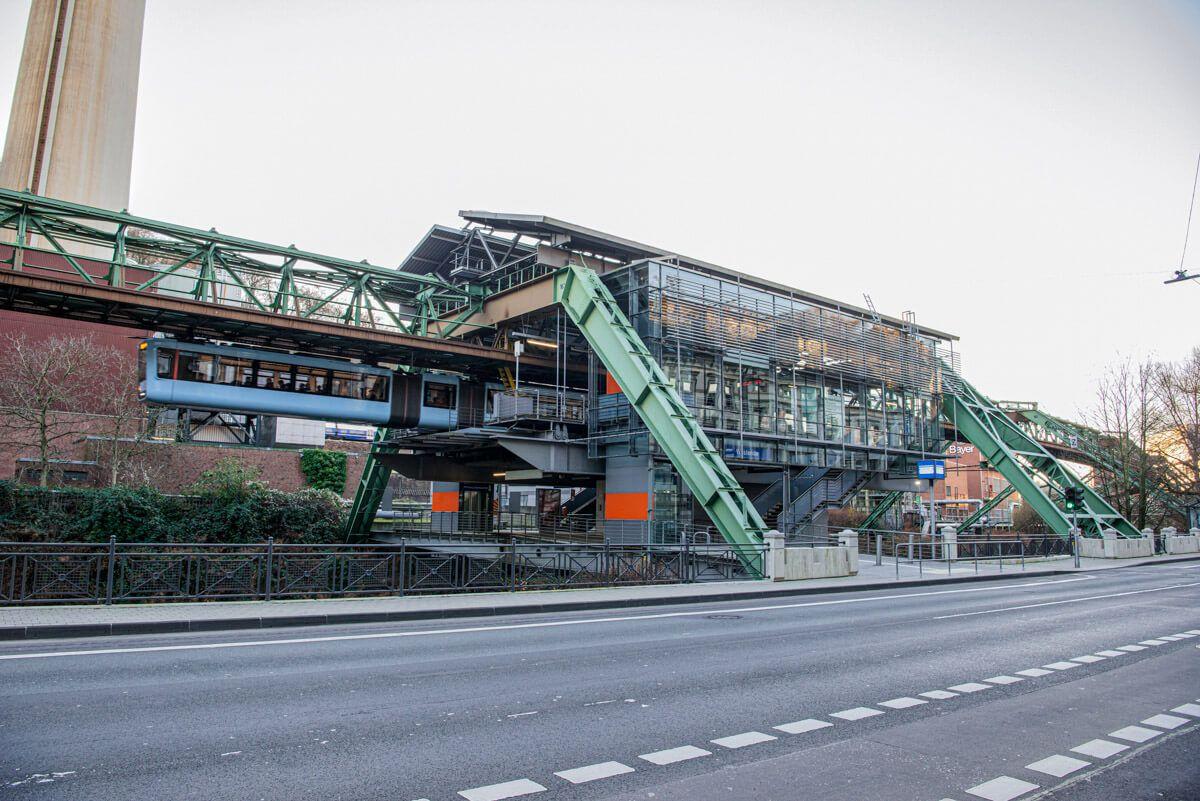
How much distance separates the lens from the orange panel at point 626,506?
101ft

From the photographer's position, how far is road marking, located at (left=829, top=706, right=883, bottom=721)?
24.0ft

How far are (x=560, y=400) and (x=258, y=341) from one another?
13.0m

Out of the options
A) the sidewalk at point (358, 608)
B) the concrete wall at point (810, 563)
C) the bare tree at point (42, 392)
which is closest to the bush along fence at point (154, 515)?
the bare tree at point (42, 392)

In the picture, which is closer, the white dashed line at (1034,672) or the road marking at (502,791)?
the road marking at (502,791)

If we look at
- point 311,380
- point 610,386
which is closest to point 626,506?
point 610,386

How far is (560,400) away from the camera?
32750 millimetres

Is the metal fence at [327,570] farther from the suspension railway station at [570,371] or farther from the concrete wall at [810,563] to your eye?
the suspension railway station at [570,371]

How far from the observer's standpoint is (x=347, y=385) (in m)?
33.5

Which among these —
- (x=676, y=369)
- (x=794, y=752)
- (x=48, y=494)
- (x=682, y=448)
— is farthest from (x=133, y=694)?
(x=676, y=369)

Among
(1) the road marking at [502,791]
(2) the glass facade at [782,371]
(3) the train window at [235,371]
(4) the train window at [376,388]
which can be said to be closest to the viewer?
(1) the road marking at [502,791]

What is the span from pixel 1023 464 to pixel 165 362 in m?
42.8

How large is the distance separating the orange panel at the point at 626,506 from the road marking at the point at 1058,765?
24758 mm

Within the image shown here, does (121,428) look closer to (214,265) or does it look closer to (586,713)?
(214,265)

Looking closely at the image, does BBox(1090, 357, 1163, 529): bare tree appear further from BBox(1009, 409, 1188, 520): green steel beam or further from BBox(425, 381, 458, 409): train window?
BBox(425, 381, 458, 409): train window
